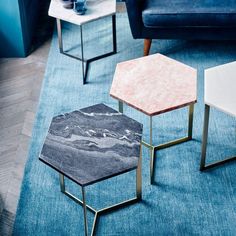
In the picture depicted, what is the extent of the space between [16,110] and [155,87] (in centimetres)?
102

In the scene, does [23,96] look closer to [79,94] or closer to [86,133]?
[79,94]

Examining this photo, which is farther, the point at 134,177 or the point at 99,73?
the point at 99,73

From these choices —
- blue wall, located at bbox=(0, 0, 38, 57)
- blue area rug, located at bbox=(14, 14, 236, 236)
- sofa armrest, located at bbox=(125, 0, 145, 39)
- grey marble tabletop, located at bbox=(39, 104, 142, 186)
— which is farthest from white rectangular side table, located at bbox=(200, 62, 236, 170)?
blue wall, located at bbox=(0, 0, 38, 57)

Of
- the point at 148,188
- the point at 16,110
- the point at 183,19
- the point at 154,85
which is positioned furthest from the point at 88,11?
the point at 148,188

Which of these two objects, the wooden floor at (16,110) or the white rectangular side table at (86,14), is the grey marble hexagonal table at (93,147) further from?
the white rectangular side table at (86,14)

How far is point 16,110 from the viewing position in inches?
141

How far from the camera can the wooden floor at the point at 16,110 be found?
9.74 ft

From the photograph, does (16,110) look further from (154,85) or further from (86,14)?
(154,85)

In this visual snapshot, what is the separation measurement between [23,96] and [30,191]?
916 millimetres

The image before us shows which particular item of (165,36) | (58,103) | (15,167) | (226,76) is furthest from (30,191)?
(165,36)

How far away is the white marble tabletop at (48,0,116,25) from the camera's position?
11.9 ft

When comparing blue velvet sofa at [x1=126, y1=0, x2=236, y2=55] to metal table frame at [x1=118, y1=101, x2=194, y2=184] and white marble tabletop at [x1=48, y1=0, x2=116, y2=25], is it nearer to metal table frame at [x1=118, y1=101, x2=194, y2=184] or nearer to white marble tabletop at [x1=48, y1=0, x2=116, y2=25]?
white marble tabletop at [x1=48, y1=0, x2=116, y2=25]

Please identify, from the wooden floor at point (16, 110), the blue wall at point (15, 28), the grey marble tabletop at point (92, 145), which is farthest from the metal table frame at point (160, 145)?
the blue wall at point (15, 28)

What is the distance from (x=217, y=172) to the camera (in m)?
3.05
